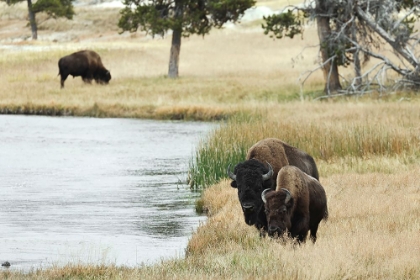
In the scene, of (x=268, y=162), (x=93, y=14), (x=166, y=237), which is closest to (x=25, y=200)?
(x=166, y=237)

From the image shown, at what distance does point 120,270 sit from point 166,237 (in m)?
3.43

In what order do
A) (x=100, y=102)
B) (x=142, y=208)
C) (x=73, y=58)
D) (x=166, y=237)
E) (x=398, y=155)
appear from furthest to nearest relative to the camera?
1. (x=73, y=58)
2. (x=100, y=102)
3. (x=398, y=155)
4. (x=142, y=208)
5. (x=166, y=237)

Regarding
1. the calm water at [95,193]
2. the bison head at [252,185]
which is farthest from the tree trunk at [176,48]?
the bison head at [252,185]

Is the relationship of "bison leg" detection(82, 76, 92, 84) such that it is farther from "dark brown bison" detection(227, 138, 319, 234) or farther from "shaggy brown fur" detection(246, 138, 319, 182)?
"dark brown bison" detection(227, 138, 319, 234)

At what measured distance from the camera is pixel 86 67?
44094mm

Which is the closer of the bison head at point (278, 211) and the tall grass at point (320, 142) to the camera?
the bison head at point (278, 211)

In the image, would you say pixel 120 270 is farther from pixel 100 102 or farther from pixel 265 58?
pixel 265 58

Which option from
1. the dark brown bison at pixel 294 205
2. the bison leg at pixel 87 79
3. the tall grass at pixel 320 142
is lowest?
the bison leg at pixel 87 79

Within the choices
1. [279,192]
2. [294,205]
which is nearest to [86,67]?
[294,205]

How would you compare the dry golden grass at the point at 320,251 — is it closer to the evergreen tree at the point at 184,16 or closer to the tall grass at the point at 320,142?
the tall grass at the point at 320,142

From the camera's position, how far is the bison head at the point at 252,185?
10219mm

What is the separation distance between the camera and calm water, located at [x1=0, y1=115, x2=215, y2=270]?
11.4 meters

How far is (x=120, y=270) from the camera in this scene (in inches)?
353

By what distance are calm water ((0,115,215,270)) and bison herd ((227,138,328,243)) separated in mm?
1309
